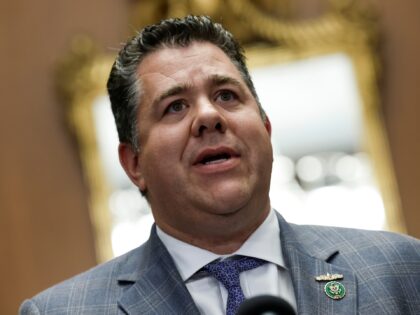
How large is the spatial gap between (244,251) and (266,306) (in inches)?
27.5

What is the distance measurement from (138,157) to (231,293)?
1.61ft

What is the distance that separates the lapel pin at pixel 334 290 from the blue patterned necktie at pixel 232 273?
0.51 feet

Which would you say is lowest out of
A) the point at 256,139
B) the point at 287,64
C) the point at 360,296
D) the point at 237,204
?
the point at 360,296

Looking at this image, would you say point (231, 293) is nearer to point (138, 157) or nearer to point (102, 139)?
point (138, 157)

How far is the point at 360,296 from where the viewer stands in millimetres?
1880

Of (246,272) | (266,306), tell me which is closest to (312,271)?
(246,272)

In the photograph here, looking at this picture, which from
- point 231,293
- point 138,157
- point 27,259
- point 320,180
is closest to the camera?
point 231,293

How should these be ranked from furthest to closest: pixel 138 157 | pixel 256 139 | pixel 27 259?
pixel 27 259 < pixel 138 157 < pixel 256 139

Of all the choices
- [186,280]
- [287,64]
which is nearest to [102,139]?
[287,64]

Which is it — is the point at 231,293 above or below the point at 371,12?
below

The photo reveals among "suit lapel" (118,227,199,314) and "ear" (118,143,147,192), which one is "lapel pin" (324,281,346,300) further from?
"ear" (118,143,147,192)

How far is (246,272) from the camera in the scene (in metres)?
1.96

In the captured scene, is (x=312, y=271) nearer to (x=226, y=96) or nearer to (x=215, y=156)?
(x=215, y=156)

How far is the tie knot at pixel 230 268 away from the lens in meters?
1.91
